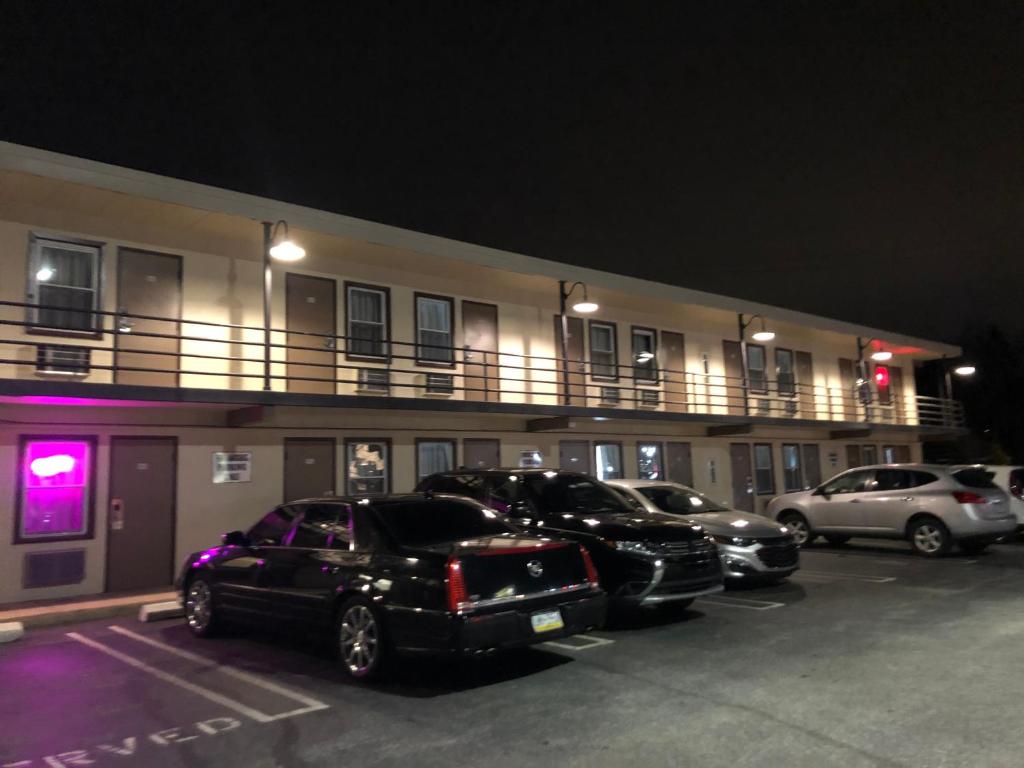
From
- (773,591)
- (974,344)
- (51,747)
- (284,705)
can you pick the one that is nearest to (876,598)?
(773,591)

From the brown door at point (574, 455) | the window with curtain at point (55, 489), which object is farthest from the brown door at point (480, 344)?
the window with curtain at point (55, 489)

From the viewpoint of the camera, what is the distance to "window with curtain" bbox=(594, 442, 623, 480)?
1762 cm

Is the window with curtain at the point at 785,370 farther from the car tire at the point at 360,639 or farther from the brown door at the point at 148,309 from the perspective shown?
the car tire at the point at 360,639

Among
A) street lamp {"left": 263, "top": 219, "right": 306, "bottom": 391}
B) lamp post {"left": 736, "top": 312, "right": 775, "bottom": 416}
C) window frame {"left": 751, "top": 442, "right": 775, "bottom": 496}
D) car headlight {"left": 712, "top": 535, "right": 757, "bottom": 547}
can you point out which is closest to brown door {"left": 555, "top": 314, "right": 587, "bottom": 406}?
lamp post {"left": 736, "top": 312, "right": 775, "bottom": 416}

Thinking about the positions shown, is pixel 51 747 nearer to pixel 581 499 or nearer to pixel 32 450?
pixel 581 499

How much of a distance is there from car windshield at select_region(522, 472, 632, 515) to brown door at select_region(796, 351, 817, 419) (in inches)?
659

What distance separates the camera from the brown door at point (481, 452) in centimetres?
1510

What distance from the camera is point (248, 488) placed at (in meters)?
12.2

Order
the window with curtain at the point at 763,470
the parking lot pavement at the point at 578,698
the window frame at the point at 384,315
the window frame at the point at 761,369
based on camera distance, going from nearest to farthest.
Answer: the parking lot pavement at the point at 578,698
the window frame at the point at 384,315
the window with curtain at the point at 763,470
the window frame at the point at 761,369

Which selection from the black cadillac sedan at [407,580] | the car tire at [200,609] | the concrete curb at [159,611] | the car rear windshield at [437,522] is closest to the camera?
the black cadillac sedan at [407,580]

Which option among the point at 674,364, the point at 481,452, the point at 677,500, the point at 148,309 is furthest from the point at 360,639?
the point at 674,364

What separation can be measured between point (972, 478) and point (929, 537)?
1.32 metres

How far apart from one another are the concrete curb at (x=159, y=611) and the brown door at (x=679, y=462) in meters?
12.6

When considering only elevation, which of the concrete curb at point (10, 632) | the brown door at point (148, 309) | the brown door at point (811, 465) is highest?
the brown door at point (148, 309)
